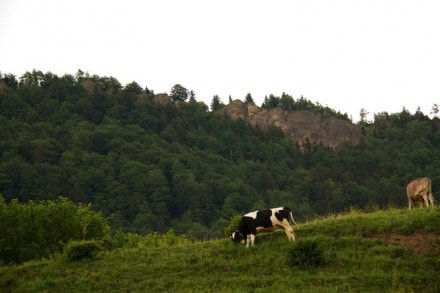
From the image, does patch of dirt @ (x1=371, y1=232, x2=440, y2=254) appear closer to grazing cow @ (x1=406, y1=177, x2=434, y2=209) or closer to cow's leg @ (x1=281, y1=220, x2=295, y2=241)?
cow's leg @ (x1=281, y1=220, x2=295, y2=241)

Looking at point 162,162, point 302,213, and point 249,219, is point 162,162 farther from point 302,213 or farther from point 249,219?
point 249,219

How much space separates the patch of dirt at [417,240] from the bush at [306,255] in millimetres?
3324

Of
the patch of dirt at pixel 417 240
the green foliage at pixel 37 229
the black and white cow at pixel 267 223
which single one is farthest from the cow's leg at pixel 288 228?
the green foliage at pixel 37 229

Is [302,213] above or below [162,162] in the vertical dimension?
below

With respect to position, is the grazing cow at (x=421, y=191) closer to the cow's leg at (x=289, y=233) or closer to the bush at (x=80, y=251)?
the cow's leg at (x=289, y=233)

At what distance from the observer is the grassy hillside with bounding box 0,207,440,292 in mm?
19984

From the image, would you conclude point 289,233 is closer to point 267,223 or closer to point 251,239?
point 267,223

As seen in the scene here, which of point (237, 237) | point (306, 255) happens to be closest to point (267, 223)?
point (237, 237)

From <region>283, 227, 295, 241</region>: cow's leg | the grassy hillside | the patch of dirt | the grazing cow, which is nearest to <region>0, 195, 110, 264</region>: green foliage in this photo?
the grassy hillside

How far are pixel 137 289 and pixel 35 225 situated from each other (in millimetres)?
36183

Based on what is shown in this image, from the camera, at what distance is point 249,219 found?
81.7ft

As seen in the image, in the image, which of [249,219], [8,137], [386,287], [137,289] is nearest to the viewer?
[386,287]

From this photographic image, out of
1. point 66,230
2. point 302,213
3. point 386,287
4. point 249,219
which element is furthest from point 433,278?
point 302,213

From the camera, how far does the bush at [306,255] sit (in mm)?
21609
